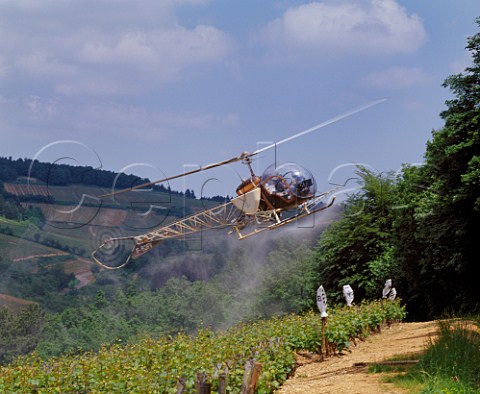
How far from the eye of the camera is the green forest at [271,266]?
24.0 metres

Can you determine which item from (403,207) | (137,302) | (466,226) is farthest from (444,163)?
(137,302)

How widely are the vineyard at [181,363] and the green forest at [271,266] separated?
1046mm

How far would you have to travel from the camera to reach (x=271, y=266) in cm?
5650

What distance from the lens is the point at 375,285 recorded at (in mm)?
30781

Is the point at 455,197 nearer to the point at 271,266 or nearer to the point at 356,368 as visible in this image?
the point at 356,368

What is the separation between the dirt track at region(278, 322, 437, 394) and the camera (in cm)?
1175

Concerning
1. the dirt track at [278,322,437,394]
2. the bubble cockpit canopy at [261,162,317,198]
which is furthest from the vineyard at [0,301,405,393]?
the bubble cockpit canopy at [261,162,317,198]

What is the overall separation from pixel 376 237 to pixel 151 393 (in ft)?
76.3

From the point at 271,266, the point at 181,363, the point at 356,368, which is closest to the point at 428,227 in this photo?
the point at 356,368

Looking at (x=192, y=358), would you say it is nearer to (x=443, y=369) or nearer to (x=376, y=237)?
(x=443, y=369)

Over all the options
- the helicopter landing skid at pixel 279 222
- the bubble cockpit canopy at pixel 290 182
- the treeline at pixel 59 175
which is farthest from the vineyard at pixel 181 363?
the treeline at pixel 59 175

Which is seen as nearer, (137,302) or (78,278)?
(137,302)

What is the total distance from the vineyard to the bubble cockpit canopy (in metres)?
2.97

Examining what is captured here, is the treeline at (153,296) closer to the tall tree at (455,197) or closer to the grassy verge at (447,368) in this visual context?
the tall tree at (455,197)
